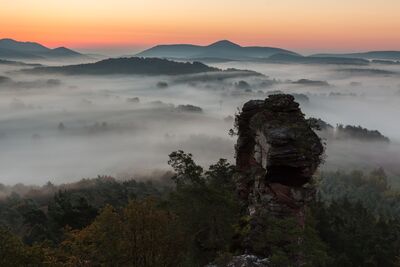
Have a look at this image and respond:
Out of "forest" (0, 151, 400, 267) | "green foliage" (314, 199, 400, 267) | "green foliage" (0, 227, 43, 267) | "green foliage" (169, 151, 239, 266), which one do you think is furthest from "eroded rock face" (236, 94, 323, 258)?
"green foliage" (314, 199, 400, 267)

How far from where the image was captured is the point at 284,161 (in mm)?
44375

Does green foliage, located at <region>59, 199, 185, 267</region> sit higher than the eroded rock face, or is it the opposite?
the eroded rock face

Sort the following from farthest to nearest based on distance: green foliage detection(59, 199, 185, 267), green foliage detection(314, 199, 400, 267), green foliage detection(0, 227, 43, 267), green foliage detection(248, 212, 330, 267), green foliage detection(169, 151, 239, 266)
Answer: green foliage detection(314, 199, 400, 267) < green foliage detection(169, 151, 239, 266) < green foliage detection(59, 199, 185, 267) < green foliage detection(0, 227, 43, 267) < green foliage detection(248, 212, 330, 267)

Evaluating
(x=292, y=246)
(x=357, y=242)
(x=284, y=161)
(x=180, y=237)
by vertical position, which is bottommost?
(x=357, y=242)

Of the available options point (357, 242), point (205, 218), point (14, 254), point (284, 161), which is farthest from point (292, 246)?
point (357, 242)

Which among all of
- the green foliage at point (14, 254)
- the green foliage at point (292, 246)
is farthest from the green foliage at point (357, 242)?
the green foliage at point (14, 254)

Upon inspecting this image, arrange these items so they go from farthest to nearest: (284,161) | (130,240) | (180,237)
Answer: (284,161) < (180,237) < (130,240)

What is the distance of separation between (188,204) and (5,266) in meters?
21.0

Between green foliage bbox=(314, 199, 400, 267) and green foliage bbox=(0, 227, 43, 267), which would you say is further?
green foliage bbox=(314, 199, 400, 267)

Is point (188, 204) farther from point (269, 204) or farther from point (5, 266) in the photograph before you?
point (5, 266)

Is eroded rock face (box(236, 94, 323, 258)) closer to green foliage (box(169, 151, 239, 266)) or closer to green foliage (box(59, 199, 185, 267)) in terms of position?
green foliage (box(169, 151, 239, 266))

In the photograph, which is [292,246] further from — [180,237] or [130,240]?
[130,240]

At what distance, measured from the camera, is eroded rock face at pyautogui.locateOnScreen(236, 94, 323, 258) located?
44.6 metres

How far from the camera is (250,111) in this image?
54.6 m
